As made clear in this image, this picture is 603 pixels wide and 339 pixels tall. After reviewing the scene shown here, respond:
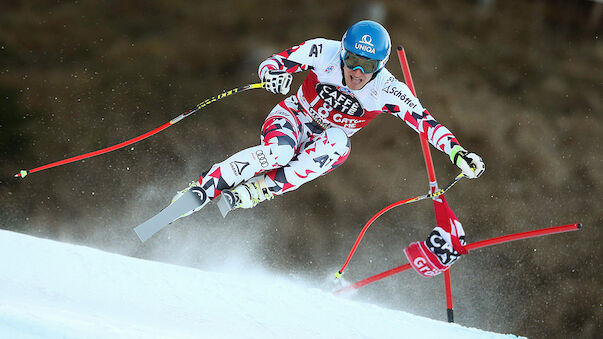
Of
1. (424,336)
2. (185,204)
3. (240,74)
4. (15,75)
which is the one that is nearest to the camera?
(424,336)

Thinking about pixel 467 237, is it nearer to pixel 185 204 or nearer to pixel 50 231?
pixel 185 204

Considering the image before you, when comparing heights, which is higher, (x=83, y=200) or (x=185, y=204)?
(x=185, y=204)

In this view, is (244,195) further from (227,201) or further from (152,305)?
(152,305)

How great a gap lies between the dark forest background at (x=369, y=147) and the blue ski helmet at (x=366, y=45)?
2.38 meters

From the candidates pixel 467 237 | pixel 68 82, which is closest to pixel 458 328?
pixel 467 237

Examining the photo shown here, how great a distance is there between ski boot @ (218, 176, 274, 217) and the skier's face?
730mm

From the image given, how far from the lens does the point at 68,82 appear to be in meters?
4.94

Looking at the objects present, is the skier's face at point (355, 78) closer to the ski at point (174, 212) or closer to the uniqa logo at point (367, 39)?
the uniqa logo at point (367, 39)

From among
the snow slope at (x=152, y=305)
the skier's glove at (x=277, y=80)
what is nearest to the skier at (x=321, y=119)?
the skier's glove at (x=277, y=80)

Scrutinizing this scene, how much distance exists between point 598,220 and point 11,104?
5499mm

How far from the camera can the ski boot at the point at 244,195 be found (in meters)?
3.04

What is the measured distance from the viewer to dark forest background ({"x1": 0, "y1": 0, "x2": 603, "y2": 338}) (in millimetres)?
5031

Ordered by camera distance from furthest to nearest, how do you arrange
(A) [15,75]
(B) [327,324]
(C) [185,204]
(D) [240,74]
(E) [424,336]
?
(D) [240,74], (A) [15,75], (C) [185,204], (E) [424,336], (B) [327,324]

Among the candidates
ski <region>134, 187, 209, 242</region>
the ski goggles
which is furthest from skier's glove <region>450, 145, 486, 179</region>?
ski <region>134, 187, 209, 242</region>
